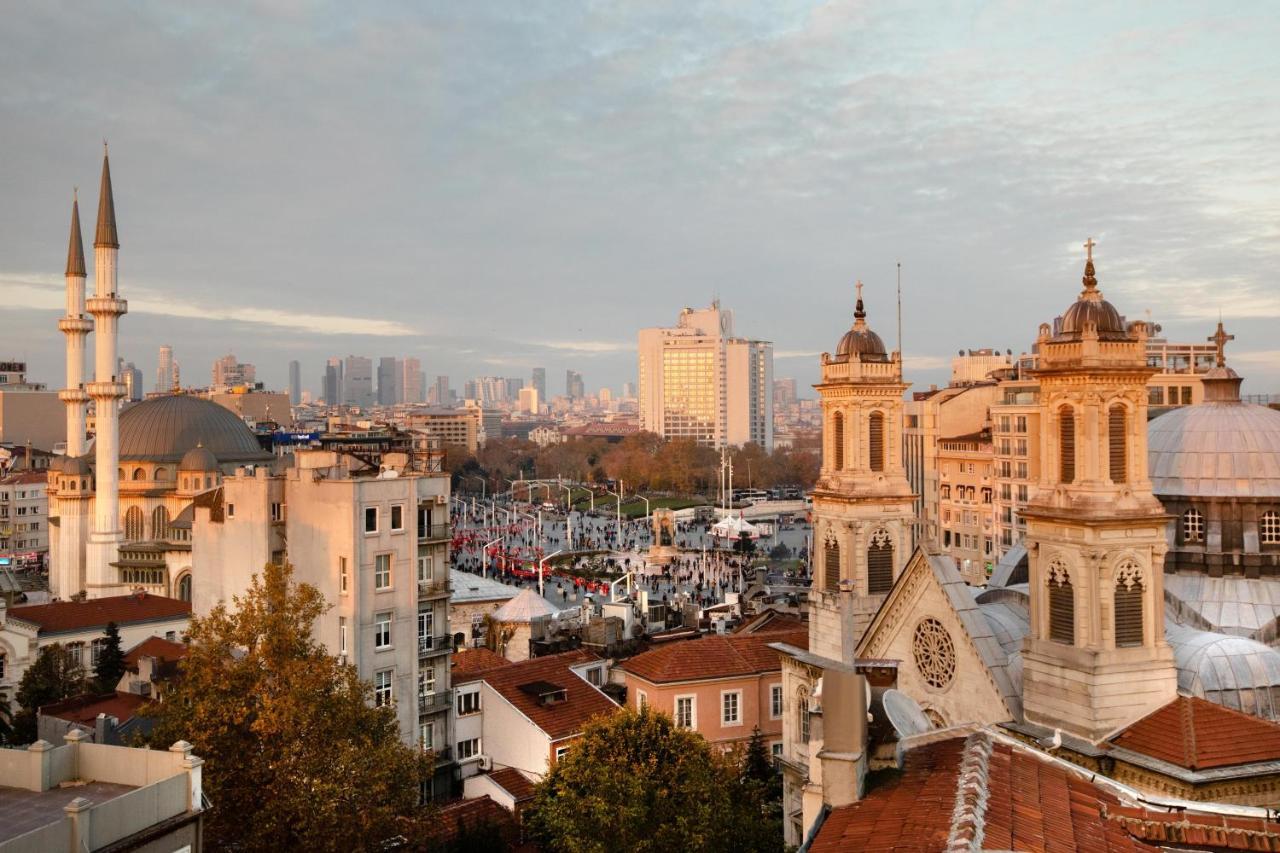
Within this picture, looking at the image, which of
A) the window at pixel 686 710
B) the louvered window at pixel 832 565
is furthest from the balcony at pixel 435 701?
the louvered window at pixel 832 565

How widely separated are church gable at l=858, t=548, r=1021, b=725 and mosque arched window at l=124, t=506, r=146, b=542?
43.2 meters

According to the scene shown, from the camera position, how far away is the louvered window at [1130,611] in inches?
597

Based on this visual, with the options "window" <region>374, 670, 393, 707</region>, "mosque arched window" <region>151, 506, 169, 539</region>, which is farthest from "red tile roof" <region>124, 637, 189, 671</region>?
"mosque arched window" <region>151, 506, 169, 539</region>

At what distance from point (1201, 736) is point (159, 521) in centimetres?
4859

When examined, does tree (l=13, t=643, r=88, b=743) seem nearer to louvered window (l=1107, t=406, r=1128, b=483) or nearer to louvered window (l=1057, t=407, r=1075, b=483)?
louvered window (l=1057, t=407, r=1075, b=483)

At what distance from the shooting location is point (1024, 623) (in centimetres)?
1850

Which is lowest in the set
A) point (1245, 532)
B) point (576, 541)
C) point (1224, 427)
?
point (576, 541)

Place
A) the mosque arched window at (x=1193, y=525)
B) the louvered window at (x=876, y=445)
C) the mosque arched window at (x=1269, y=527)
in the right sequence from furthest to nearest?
1. the louvered window at (x=876, y=445)
2. the mosque arched window at (x=1193, y=525)
3. the mosque arched window at (x=1269, y=527)

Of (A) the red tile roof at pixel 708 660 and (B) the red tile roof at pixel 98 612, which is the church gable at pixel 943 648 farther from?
(B) the red tile roof at pixel 98 612

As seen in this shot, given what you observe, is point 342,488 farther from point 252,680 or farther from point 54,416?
point 54,416

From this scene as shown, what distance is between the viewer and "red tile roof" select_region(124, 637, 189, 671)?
1252 inches

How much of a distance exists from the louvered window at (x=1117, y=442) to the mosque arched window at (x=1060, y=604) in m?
1.48

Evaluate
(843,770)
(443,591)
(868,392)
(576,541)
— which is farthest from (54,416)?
(843,770)

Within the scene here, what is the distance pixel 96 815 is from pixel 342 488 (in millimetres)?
12734
